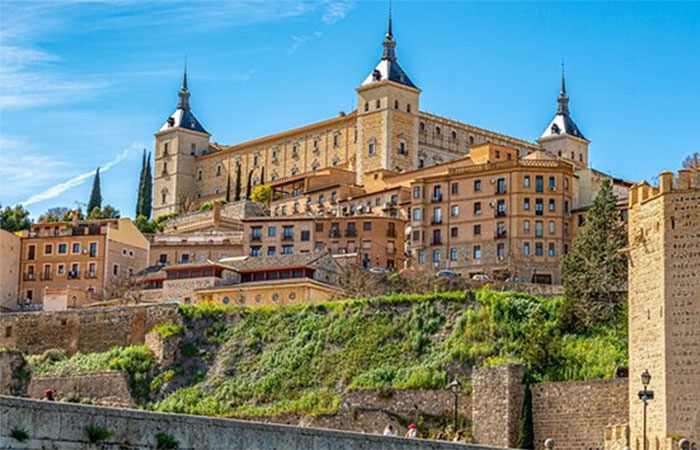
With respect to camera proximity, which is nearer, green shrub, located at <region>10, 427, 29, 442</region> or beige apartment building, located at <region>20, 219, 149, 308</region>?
green shrub, located at <region>10, 427, 29, 442</region>

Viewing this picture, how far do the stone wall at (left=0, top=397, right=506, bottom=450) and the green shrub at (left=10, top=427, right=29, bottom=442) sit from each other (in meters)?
0.03

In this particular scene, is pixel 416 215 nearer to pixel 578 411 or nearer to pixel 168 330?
pixel 168 330

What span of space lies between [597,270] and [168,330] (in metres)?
18.6

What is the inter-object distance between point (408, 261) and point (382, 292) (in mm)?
14658

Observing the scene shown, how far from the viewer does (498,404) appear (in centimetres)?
4759

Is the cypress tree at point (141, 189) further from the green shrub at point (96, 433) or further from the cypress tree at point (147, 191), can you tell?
the green shrub at point (96, 433)

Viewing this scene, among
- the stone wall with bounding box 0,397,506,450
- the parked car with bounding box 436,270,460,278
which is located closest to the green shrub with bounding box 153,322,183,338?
the parked car with bounding box 436,270,460,278

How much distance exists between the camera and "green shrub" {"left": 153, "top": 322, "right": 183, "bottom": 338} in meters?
61.9

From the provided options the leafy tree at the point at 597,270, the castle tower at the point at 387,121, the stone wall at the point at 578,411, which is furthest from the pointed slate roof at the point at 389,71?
the stone wall at the point at 578,411

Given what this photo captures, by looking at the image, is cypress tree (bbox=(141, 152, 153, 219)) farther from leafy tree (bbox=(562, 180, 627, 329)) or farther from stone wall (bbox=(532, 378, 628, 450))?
stone wall (bbox=(532, 378, 628, 450))

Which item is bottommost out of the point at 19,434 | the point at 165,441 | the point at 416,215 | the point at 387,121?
the point at 165,441

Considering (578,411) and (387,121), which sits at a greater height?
(387,121)

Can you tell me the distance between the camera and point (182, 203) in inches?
5172

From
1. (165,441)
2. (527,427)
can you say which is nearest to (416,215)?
(527,427)
